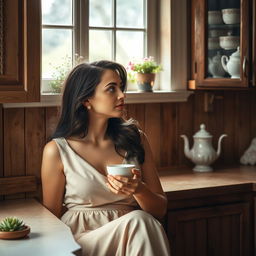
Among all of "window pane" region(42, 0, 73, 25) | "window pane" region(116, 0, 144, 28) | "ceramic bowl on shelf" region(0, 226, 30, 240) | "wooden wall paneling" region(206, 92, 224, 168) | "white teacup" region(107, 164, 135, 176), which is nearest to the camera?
"ceramic bowl on shelf" region(0, 226, 30, 240)

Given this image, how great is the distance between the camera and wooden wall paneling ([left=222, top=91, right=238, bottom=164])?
12.5 ft

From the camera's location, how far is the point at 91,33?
342 centimetres

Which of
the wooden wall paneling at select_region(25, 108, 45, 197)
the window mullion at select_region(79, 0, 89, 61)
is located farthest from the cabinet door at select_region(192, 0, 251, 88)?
the wooden wall paneling at select_region(25, 108, 45, 197)

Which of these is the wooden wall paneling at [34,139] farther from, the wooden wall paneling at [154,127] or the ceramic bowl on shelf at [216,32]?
the ceramic bowl on shelf at [216,32]

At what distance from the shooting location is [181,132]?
144 inches

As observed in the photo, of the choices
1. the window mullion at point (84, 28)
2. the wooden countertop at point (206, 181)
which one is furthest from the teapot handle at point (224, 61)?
the window mullion at point (84, 28)

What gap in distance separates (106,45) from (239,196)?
1.12 m

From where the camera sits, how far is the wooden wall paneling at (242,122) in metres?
3.85

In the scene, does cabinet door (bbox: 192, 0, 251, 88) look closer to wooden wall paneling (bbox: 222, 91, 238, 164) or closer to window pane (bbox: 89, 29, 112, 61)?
wooden wall paneling (bbox: 222, 91, 238, 164)

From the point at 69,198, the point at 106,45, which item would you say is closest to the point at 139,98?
the point at 106,45

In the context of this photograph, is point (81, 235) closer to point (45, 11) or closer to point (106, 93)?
point (106, 93)

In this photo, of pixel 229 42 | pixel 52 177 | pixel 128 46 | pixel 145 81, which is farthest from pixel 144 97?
pixel 52 177

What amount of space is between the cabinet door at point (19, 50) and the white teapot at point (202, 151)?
1.18 m

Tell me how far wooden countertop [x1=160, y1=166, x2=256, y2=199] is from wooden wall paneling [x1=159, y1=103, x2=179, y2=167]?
0.09 metres
